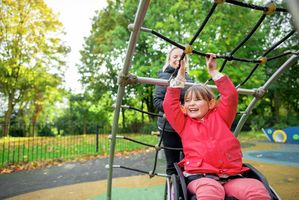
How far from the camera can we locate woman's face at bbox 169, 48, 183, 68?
223 centimetres

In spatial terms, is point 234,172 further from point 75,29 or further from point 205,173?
Result: point 75,29

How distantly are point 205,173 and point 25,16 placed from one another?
11201 mm

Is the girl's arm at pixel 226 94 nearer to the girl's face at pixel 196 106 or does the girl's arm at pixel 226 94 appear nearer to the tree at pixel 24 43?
the girl's face at pixel 196 106

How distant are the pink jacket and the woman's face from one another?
0.52 metres

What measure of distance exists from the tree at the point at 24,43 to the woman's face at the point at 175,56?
967 centimetres

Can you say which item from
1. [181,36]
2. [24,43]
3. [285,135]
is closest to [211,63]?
[181,36]

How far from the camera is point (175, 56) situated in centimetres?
A: 224

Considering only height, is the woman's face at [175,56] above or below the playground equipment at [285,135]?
above

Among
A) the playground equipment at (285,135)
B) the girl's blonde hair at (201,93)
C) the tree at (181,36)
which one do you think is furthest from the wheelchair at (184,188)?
the playground equipment at (285,135)

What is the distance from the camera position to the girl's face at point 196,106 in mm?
1764

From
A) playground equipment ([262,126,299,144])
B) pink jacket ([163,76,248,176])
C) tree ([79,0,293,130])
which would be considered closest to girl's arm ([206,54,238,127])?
pink jacket ([163,76,248,176])

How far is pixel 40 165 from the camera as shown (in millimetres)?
5777

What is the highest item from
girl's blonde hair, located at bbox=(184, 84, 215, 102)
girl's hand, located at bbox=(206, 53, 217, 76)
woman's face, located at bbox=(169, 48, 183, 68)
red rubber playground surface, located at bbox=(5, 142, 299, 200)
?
woman's face, located at bbox=(169, 48, 183, 68)

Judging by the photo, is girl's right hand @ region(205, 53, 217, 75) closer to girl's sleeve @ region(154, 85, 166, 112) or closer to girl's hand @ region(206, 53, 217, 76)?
girl's hand @ region(206, 53, 217, 76)
